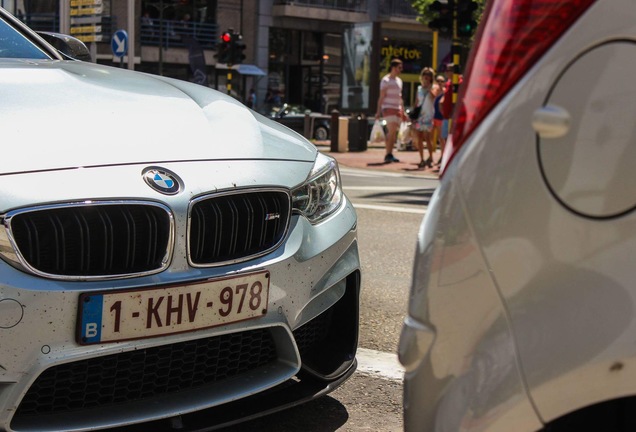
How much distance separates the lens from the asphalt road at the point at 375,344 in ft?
10.4

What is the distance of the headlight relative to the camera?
2920 mm

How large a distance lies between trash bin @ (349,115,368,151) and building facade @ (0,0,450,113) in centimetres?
1351

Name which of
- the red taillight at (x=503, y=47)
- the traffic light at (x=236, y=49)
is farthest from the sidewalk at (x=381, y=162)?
the red taillight at (x=503, y=47)

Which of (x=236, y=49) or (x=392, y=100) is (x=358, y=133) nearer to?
(x=236, y=49)

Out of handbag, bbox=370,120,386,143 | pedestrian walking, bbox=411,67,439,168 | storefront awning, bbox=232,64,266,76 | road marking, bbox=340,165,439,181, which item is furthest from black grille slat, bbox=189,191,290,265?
storefront awning, bbox=232,64,266,76

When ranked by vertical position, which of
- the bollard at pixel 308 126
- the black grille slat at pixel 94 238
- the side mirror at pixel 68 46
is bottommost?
the bollard at pixel 308 126

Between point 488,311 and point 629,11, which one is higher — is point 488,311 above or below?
below

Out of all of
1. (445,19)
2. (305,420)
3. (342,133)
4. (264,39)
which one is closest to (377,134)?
(342,133)

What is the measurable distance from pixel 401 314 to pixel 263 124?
1.84m

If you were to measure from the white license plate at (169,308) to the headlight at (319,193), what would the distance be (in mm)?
329

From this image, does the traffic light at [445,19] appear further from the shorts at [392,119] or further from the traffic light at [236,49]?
the traffic light at [236,49]

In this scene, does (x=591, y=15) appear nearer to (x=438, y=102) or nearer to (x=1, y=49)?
(x=1, y=49)

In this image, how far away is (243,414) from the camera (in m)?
2.74

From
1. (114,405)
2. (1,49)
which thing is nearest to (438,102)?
(1,49)
